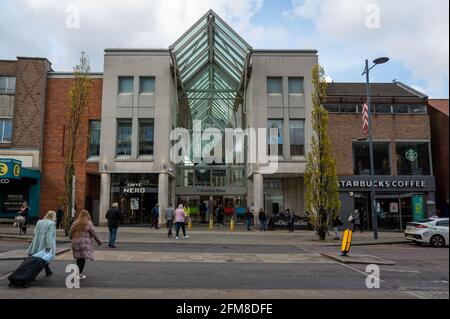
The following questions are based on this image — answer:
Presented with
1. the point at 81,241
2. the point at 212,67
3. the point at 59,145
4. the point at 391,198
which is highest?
the point at 212,67

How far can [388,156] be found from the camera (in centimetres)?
2916

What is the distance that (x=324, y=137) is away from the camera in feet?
66.0

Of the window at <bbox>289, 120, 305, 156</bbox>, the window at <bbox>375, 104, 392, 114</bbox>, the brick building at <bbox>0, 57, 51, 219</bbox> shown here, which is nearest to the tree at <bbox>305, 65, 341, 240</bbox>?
the window at <bbox>289, 120, 305, 156</bbox>

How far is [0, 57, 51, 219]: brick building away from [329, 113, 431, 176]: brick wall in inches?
815

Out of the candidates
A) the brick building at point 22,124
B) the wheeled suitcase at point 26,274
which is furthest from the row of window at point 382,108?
the wheeled suitcase at point 26,274

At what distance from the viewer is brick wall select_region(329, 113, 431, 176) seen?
94.5 ft

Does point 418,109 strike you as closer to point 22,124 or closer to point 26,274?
point 22,124

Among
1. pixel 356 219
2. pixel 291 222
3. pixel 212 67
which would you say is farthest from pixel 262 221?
pixel 212 67

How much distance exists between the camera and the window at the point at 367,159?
95.0 feet

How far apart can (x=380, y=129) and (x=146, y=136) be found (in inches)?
666

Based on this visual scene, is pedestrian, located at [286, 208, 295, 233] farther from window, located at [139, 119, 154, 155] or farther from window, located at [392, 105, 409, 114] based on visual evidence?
window, located at [392, 105, 409, 114]

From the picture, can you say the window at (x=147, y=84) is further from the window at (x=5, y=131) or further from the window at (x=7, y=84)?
the window at (x=5, y=131)

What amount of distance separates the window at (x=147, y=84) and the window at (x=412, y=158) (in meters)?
18.4

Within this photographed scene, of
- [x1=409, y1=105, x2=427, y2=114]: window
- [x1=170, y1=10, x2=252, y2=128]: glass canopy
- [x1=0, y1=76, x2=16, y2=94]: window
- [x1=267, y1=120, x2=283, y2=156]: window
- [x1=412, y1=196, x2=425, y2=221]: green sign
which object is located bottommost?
[x1=412, y1=196, x2=425, y2=221]: green sign
